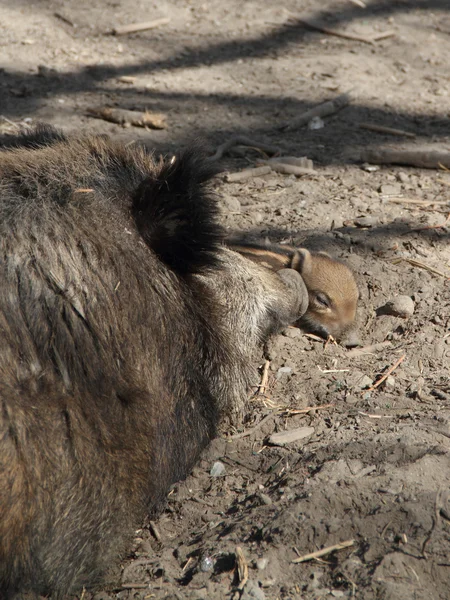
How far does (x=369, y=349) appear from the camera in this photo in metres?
4.09

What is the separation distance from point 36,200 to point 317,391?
173cm

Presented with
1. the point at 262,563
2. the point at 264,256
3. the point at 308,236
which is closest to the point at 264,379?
the point at 264,256

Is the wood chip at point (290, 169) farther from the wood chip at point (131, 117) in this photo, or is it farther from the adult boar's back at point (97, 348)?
the adult boar's back at point (97, 348)

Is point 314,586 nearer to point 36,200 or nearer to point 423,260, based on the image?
point 36,200

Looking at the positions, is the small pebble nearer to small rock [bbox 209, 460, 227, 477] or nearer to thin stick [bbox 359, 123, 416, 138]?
small rock [bbox 209, 460, 227, 477]

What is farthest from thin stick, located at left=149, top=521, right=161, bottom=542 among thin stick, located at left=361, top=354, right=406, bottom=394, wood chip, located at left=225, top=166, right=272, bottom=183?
wood chip, located at left=225, top=166, right=272, bottom=183

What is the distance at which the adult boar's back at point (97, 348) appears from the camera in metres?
2.62

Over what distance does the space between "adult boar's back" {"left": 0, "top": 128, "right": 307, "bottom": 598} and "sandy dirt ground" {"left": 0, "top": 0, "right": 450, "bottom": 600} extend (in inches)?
10.8

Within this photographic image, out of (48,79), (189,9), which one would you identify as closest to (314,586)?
(48,79)

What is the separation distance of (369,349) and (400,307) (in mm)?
315

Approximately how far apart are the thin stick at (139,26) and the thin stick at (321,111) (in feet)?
7.24

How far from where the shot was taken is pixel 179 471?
3.19m

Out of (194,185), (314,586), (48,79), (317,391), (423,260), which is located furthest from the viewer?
(48,79)

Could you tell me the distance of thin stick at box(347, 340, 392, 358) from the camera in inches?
159
